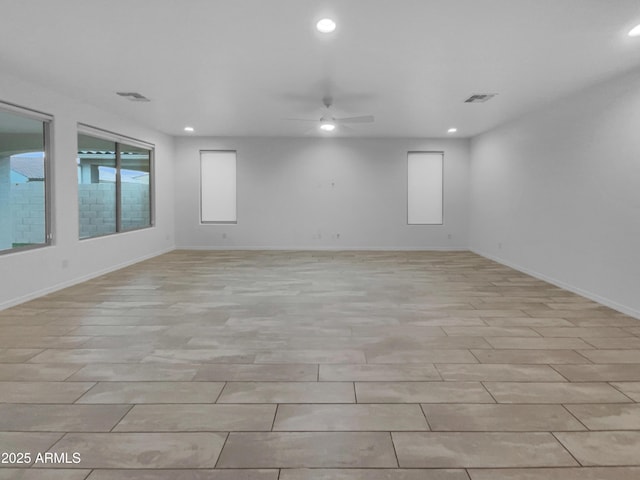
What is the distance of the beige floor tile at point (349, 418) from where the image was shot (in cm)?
217

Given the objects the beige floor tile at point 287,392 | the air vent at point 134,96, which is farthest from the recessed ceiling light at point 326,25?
the air vent at point 134,96

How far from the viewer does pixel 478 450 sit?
1.97 metres

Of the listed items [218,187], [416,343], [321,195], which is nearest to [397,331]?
[416,343]

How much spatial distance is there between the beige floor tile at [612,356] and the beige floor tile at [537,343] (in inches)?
5.2

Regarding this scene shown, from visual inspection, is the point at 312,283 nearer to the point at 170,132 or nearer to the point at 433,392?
the point at 433,392

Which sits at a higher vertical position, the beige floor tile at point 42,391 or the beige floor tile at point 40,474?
the beige floor tile at point 42,391

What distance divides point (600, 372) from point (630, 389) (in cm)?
26

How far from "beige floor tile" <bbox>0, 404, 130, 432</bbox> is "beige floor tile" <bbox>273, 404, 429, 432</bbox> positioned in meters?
0.88

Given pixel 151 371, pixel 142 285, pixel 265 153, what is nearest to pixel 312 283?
pixel 142 285

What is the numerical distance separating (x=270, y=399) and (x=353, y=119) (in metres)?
4.49

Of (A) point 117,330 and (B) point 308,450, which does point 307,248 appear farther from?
(B) point 308,450

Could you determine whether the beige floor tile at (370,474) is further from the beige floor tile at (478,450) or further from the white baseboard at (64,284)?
the white baseboard at (64,284)

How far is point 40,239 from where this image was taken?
17.5 ft

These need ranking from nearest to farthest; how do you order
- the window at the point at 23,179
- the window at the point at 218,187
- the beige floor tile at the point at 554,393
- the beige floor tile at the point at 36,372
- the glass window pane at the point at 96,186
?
1. the beige floor tile at the point at 554,393
2. the beige floor tile at the point at 36,372
3. the window at the point at 23,179
4. the glass window pane at the point at 96,186
5. the window at the point at 218,187
